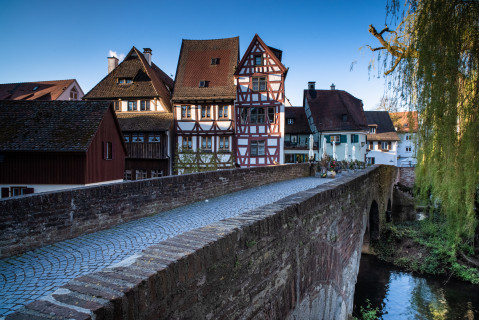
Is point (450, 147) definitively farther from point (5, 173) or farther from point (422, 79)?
point (5, 173)

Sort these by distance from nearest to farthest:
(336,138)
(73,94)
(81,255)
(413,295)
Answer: (81,255) < (413,295) < (336,138) < (73,94)

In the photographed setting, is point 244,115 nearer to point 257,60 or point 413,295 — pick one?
point 257,60

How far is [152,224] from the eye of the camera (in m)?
6.46

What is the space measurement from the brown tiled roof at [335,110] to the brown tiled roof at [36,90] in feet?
101

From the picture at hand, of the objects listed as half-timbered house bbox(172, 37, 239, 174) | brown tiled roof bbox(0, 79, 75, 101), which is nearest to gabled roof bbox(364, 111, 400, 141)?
half-timbered house bbox(172, 37, 239, 174)

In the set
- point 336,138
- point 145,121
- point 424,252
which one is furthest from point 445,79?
point 336,138

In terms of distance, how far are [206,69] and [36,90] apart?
2538 centimetres

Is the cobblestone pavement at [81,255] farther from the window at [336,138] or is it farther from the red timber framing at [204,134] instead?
the window at [336,138]

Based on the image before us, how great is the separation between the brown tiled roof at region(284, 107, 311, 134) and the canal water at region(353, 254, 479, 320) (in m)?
19.8

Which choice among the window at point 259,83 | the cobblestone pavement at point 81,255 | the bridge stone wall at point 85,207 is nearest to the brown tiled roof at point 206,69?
the window at point 259,83

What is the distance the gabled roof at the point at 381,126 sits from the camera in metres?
39.8

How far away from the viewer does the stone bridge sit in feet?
6.54

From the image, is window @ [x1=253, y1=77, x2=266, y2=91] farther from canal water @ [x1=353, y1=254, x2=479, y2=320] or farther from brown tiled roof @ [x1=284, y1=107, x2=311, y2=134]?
canal water @ [x1=353, y1=254, x2=479, y2=320]

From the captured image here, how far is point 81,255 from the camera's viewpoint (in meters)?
4.60
